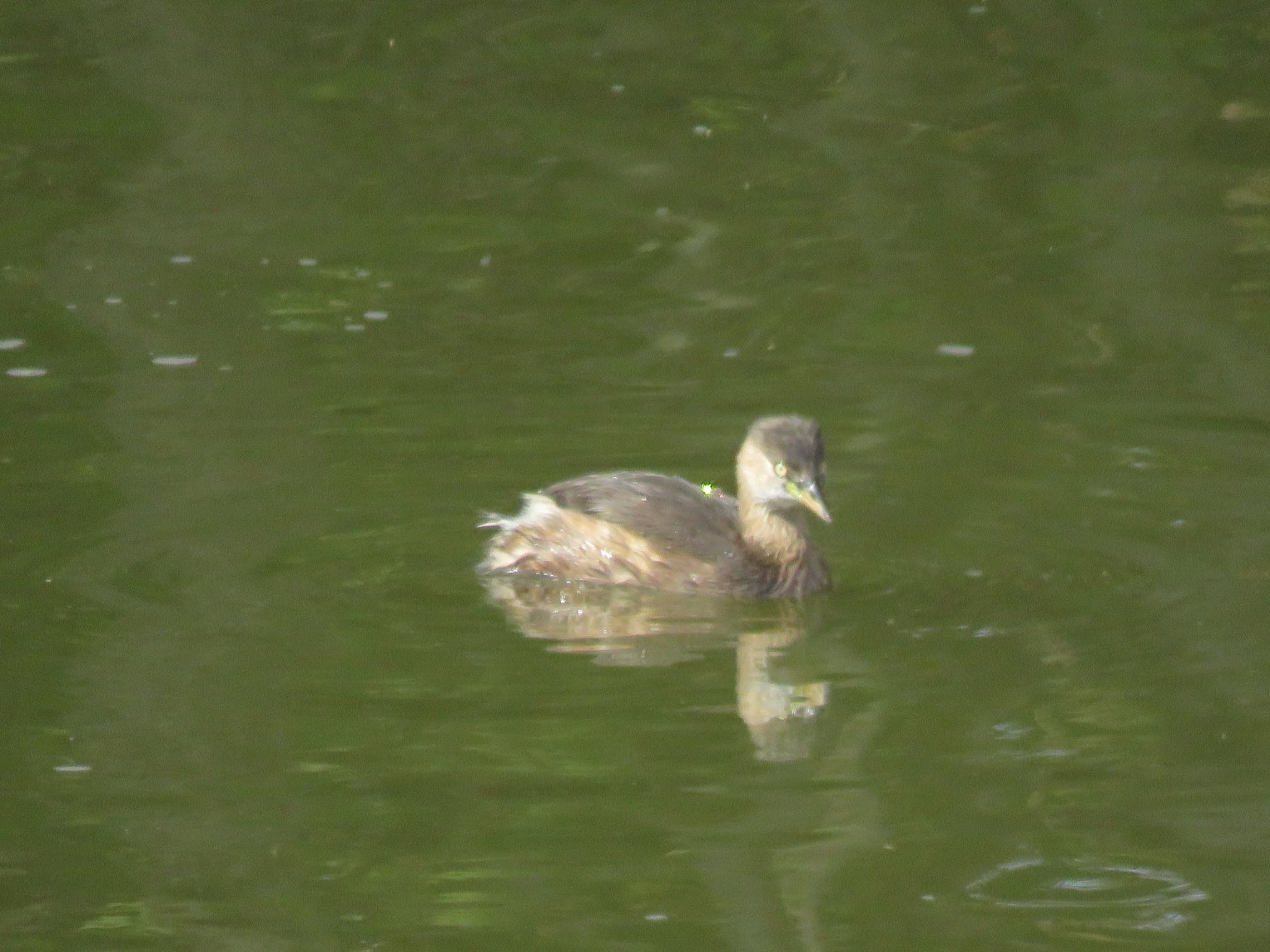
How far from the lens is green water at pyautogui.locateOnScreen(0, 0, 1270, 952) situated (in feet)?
21.1

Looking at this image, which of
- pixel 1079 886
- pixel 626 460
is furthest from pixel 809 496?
pixel 1079 886

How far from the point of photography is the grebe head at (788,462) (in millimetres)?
8422

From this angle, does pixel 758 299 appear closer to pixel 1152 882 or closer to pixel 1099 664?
pixel 1099 664

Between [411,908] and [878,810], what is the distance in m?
1.26

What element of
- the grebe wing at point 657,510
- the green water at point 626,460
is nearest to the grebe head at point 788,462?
the grebe wing at point 657,510

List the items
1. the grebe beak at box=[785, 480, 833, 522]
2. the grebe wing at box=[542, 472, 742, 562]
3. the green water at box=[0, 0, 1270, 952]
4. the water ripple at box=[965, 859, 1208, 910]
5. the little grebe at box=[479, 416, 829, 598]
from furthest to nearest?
the grebe wing at box=[542, 472, 742, 562]
the little grebe at box=[479, 416, 829, 598]
the grebe beak at box=[785, 480, 833, 522]
the green water at box=[0, 0, 1270, 952]
the water ripple at box=[965, 859, 1208, 910]

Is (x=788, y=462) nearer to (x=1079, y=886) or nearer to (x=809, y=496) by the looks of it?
(x=809, y=496)

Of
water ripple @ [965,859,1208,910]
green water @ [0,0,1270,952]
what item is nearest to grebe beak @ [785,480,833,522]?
green water @ [0,0,1270,952]

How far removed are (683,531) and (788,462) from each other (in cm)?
45

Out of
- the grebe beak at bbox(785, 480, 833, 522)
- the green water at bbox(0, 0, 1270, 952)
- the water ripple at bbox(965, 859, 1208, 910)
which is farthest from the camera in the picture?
the grebe beak at bbox(785, 480, 833, 522)

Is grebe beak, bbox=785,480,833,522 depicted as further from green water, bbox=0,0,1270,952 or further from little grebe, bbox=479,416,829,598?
green water, bbox=0,0,1270,952

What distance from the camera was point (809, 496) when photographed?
27.7ft

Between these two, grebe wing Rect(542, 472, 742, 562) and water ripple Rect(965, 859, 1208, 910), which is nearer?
water ripple Rect(965, 859, 1208, 910)

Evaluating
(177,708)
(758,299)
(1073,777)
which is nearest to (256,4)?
(758,299)
